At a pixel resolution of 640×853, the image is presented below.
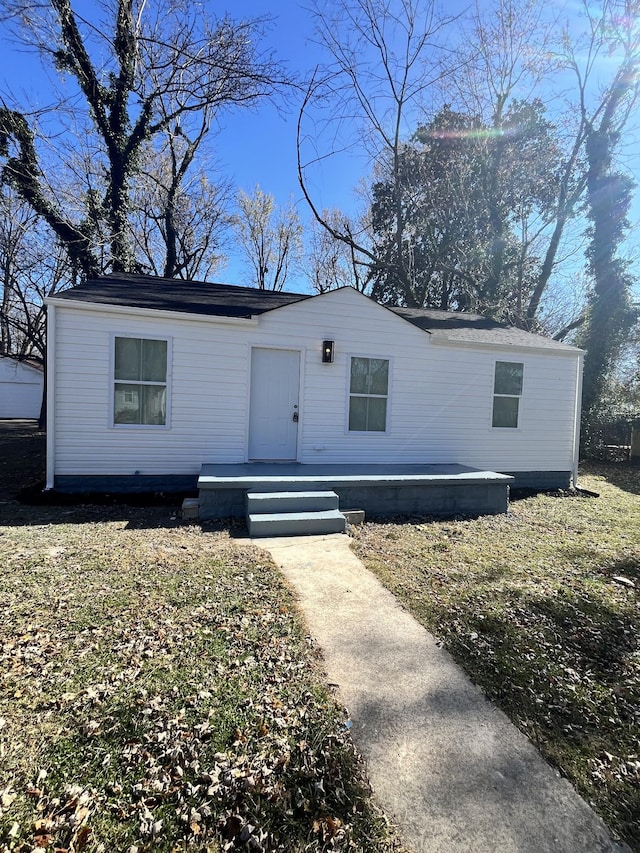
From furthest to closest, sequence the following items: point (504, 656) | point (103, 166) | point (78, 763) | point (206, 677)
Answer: point (103, 166)
point (504, 656)
point (206, 677)
point (78, 763)

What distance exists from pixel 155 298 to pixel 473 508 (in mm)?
6340

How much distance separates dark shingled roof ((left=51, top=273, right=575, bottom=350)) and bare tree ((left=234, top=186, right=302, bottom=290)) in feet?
49.3

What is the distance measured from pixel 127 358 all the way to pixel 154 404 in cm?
81

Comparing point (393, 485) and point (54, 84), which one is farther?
point (54, 84)

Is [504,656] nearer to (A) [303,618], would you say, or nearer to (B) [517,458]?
(A) [303,618]

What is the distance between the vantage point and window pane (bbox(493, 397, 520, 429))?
28.5ft

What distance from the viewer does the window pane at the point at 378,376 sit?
25.4 ft

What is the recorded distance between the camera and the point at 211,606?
3217 mm

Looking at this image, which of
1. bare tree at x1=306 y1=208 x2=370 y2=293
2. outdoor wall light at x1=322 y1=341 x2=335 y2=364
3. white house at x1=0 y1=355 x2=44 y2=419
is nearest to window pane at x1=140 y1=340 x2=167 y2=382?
outdoor wall light at x1=322 y1=341 x2=335 y2=364

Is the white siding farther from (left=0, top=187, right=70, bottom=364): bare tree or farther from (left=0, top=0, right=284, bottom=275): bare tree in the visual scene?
(left=0, top=187, right=70, bottom=364): bare tree

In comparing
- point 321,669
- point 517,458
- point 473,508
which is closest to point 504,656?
point 321,669

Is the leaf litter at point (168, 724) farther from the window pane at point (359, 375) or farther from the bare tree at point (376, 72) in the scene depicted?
the bare tree at point (376, 72)

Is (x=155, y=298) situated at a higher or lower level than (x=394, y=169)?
lower

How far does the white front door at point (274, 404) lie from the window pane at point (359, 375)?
1024mm
